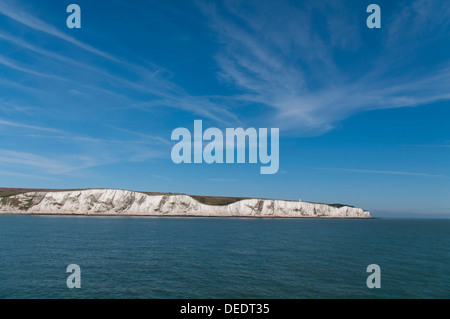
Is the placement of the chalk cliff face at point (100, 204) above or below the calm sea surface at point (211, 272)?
below

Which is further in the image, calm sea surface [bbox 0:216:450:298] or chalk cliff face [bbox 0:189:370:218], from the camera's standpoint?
chalk cliff face [bbox 0:189:370:218]

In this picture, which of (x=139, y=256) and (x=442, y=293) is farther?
(x=139, y=256)

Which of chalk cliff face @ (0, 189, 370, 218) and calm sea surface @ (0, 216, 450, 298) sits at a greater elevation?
calm sea surface @ (0, 216, 450, 298)

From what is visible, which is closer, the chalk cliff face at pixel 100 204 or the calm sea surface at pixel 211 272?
the calm sea surface at pixel 211 272

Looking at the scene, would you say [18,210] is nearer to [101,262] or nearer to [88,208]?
[88,208]

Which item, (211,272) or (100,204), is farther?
(100,204)

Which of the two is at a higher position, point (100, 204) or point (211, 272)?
point (211, 272)
